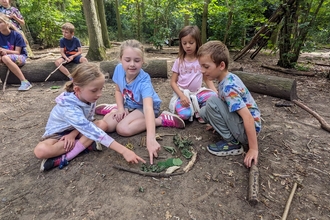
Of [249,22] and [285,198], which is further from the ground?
[249,22]

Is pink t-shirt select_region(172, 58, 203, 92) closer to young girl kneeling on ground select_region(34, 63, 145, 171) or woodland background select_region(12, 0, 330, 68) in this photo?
young girl kneeling on ground select_region(34, 63, 145, 171)

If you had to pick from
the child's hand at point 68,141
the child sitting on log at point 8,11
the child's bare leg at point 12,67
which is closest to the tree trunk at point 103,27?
the child sitting on log at point 8,11

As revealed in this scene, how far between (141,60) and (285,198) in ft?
6.40

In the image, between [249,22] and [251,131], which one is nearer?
[251,131]

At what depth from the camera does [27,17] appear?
9.89 meters

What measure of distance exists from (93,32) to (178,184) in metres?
5.63

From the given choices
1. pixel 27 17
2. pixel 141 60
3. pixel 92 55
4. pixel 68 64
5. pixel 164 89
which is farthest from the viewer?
pixel 27 17

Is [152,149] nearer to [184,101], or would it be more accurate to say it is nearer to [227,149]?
[227,149]

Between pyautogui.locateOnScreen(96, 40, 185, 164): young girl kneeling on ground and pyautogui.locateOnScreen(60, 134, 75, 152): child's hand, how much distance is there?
0.53m

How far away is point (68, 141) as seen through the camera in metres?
2.18

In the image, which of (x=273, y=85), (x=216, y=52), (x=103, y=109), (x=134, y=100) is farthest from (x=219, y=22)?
(x=216, y=52)

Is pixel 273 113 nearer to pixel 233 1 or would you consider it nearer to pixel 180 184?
pixel 180 184

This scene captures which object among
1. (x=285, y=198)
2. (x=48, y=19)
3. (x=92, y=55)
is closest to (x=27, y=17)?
(x=48, y=19)

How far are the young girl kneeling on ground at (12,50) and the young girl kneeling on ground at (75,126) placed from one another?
3.26 meters
